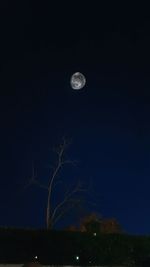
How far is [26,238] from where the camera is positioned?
85.6 feet

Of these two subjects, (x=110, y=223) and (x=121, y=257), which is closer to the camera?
(x=121, y=257)

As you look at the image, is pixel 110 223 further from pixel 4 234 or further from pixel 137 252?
pixel 4 234

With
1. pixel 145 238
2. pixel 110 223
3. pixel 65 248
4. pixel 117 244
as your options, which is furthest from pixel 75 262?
pixel 110 223

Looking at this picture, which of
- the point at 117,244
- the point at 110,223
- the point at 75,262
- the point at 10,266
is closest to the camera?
the point at 10,266

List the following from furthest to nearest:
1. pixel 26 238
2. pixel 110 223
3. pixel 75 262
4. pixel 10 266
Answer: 1. pixel 110 223
2. pixel 75 262
3. pixel 26 238
4. pixel 10 266

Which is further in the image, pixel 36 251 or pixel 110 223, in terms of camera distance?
pixel 110 223

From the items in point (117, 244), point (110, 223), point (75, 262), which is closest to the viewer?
point (75, 262)

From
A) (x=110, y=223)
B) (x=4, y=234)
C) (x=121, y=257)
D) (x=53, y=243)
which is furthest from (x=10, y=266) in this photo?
(x=110, y=223)

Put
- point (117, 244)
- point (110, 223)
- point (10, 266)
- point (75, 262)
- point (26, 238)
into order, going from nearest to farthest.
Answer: point (10, 266), point (26, 238), point (75, 262), point (117, 244), point (110, 223)

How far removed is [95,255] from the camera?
94.6 feet

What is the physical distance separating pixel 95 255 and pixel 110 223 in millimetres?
39290

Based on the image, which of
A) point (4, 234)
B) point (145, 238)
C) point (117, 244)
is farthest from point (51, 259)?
point (145, 238)

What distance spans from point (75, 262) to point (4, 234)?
427 cm

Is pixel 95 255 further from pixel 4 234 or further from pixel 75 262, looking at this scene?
pixel 4 234
